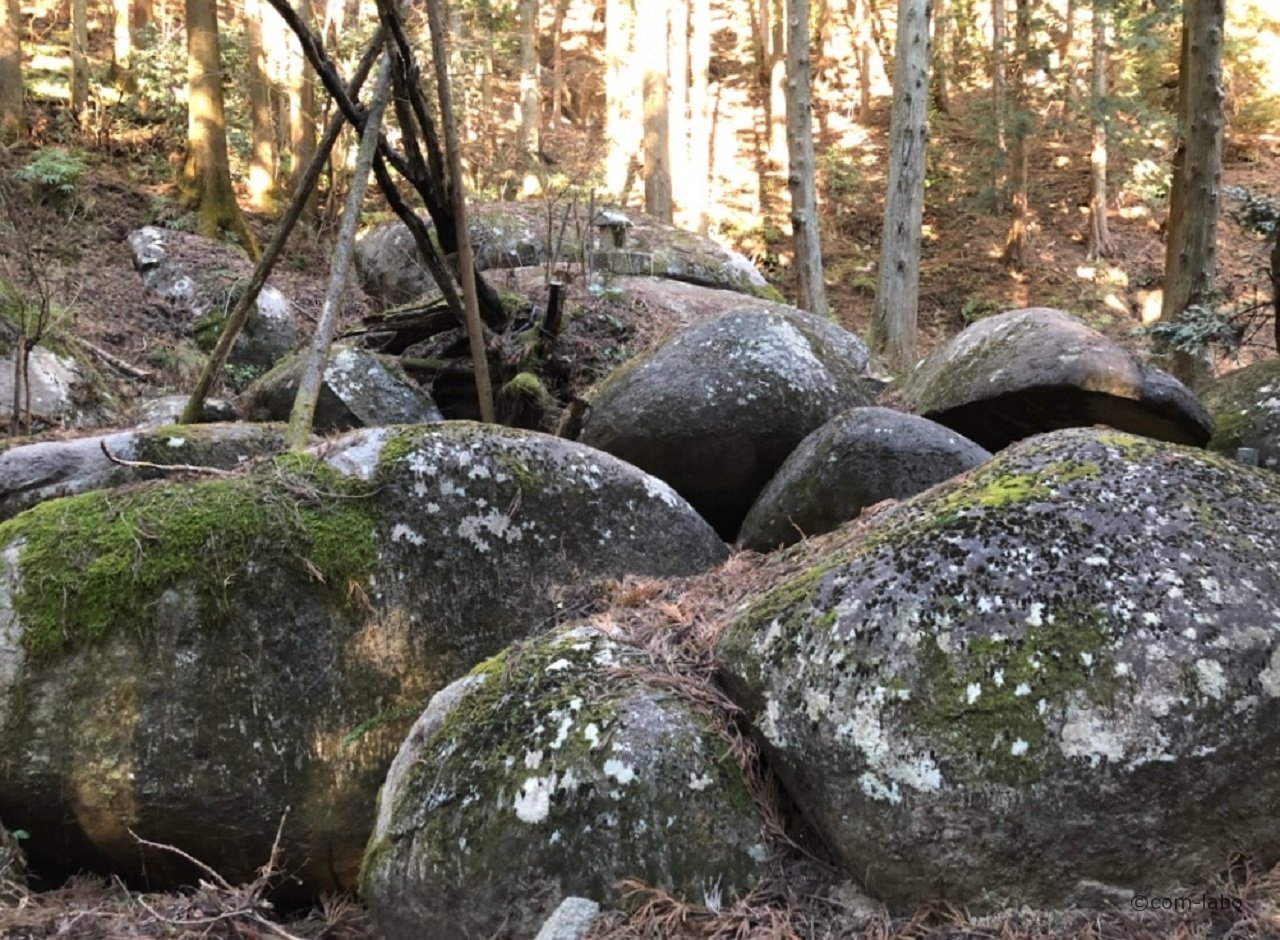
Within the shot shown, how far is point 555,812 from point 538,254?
9918mm

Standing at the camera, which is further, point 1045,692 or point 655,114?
point 655,114

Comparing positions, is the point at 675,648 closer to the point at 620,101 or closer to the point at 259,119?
the point at 259,119

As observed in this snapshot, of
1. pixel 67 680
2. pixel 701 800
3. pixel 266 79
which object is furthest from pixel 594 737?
pixel 266 79

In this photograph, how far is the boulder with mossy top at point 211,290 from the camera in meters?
10.8

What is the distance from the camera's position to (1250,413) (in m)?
4.67

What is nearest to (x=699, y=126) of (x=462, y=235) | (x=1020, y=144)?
(x=1020, y=144)

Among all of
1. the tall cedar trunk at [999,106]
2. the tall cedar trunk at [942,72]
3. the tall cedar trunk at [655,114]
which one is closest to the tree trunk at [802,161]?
the tall cedar trunk at [655,114]

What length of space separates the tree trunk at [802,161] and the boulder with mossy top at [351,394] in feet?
23.2

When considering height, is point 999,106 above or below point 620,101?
below

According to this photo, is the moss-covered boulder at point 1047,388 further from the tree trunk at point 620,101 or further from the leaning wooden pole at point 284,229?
the tree trunk at point 620,101

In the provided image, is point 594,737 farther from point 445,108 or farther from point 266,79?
point 266,79

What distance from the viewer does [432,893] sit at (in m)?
2.88

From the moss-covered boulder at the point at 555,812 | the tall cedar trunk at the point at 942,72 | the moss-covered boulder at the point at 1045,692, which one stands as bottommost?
the moss-covered boulder at the point at 555,812

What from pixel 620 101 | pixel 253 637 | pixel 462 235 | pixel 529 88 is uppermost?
pixel 529 88
